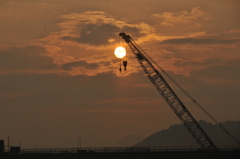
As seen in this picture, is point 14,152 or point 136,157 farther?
point 136,157

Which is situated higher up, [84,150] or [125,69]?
[125,69]

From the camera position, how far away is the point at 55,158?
6280 inches

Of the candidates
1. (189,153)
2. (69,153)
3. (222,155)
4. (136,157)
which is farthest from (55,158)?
(222,155)

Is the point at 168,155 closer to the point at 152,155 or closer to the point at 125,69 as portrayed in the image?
the point at 152,155

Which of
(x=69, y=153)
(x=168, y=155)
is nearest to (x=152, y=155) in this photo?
(x=168, y=155)

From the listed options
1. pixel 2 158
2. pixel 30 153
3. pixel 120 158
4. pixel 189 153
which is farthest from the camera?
pixel 189 153

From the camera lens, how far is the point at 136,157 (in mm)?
172500

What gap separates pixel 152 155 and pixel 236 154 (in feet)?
141

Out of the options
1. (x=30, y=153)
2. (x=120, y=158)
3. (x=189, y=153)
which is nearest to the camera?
(x=30, y=153)

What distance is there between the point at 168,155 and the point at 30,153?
2122 inches

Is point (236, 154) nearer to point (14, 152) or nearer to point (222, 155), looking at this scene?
point (222, 155)

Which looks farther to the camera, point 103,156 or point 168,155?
point 168,155

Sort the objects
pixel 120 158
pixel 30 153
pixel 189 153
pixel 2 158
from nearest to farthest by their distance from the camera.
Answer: pixel 2 158 → pixel 30 153 → pixel 120 158 → pixel 189 153

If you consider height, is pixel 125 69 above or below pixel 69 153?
above
